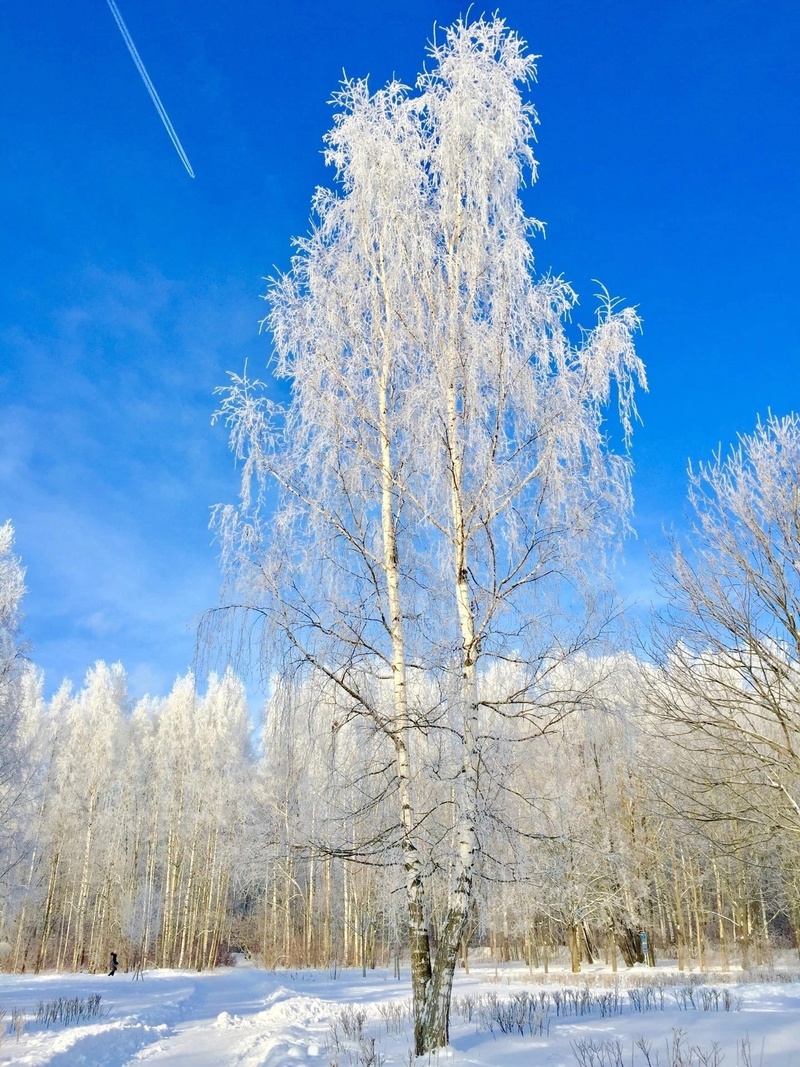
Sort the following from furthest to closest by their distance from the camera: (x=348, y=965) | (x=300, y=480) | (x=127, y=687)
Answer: (x=127, y=687), (x=348, y=965), (x=300, y=480)

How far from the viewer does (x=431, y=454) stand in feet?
23.5

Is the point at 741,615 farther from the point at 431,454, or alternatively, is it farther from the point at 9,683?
the point at 9,683

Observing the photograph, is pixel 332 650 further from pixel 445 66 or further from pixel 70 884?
pixel 70 884

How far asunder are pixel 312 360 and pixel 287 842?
5.15 meters

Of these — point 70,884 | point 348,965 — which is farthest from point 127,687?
point 348,965

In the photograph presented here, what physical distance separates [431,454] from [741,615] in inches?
254

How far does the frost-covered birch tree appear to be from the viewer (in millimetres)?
6742

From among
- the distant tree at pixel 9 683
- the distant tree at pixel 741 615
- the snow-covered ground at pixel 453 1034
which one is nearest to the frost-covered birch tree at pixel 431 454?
the snow-covered ground at pixel 453 1034

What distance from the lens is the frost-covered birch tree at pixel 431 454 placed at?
6742 mm

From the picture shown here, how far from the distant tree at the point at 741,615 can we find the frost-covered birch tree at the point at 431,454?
14.0 ft

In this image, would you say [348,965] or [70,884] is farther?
[70,884]

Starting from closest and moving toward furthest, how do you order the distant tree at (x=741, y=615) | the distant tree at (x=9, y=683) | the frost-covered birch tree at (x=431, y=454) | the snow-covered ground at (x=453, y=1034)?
the snow-covered ground at (x=453, y=1034), the frost-covered birch tree at (x=431, y=454), the distant tree at (x=741, y=615), the distant tree at (x=9, y=683)

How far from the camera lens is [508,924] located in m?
27.0

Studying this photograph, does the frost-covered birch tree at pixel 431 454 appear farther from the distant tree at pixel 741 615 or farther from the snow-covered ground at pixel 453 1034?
the distant tree at pixel 741 615
